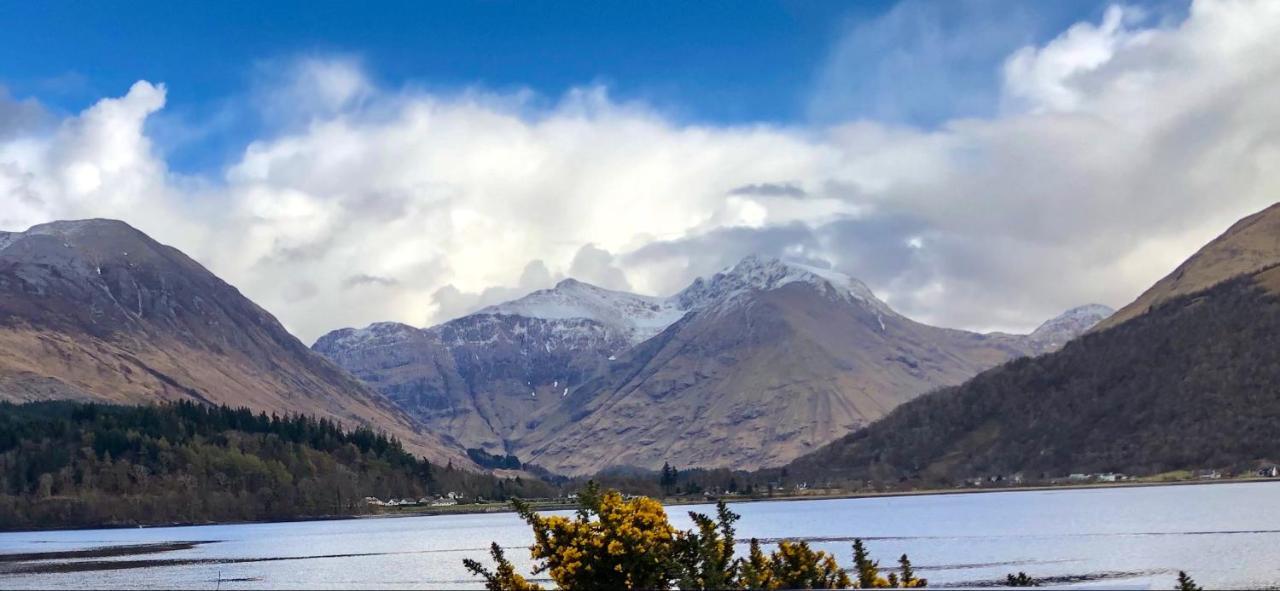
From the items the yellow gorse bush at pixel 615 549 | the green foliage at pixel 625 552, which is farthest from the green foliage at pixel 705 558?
the yellow gorse bush at pixel 615 549

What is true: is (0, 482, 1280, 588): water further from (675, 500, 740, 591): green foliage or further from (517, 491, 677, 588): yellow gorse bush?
(517, 491, 677, 588): yellow gorse bush

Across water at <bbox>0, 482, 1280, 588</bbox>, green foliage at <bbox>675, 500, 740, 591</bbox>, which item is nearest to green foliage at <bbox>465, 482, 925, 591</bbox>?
green foliage at <bbox>675, 500, 740, 591</bbox>

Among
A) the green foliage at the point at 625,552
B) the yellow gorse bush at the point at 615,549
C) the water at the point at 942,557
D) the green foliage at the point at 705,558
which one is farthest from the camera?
the water at the point at 942,557

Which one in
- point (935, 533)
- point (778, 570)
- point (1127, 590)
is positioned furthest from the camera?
point (935, 533)

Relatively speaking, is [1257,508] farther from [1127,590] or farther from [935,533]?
[1127,590]

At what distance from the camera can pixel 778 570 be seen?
193 ft

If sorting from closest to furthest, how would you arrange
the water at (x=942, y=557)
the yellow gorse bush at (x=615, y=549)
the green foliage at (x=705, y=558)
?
the green foliage at (x=705, y=558) → the yellow gorse bush at (x=615, y=549) → the water at (x=942, y=557)

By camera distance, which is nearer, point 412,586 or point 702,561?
point 702,561

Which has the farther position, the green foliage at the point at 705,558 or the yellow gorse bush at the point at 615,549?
the yellow gorse bush at the point at 615,549

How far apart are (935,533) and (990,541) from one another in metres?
25.5

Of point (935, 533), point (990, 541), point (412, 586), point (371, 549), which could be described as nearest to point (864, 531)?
point (935, 533)

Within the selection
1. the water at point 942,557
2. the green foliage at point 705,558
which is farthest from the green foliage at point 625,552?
the water at point 942,557

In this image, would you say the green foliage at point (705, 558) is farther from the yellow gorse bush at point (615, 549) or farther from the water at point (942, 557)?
the water at point (942, 557)

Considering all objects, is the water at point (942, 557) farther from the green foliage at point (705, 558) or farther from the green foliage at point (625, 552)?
the green foliage at point (625, 552)
